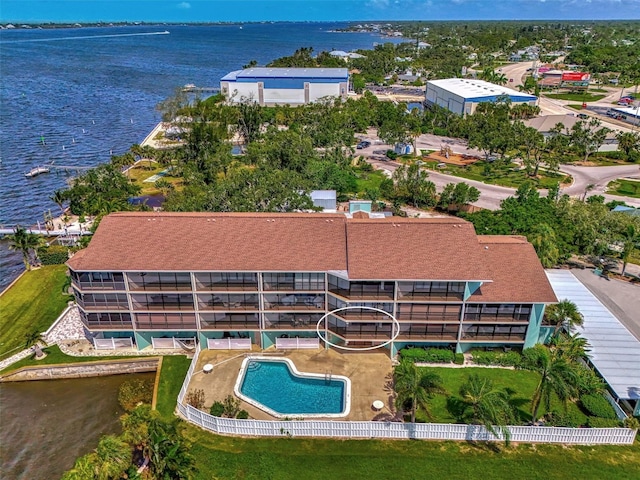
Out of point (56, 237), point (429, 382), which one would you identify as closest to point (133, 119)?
point (56, 237)

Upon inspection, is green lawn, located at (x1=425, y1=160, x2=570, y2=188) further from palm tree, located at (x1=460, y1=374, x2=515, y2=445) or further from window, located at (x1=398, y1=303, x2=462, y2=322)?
palm tree, located at (x1=460, y1=374, x2=515, y2=445)

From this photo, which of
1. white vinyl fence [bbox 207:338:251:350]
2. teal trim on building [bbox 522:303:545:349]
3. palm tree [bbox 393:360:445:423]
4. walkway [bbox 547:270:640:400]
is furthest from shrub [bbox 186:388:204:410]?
walkway [bbox 547:270:640:400]

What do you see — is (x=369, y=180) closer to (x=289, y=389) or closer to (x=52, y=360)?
(x=289, y=389)

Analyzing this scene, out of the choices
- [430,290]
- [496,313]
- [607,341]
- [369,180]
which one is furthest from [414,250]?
[369,180]

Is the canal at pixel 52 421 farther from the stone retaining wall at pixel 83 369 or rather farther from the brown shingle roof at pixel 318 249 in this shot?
the brown shingle roof at pixel 318 249

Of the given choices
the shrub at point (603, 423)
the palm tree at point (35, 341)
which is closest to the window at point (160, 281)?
the palm tree at point (35, 341)

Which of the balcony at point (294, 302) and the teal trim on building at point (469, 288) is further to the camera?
the balcony at point (294, 302)
